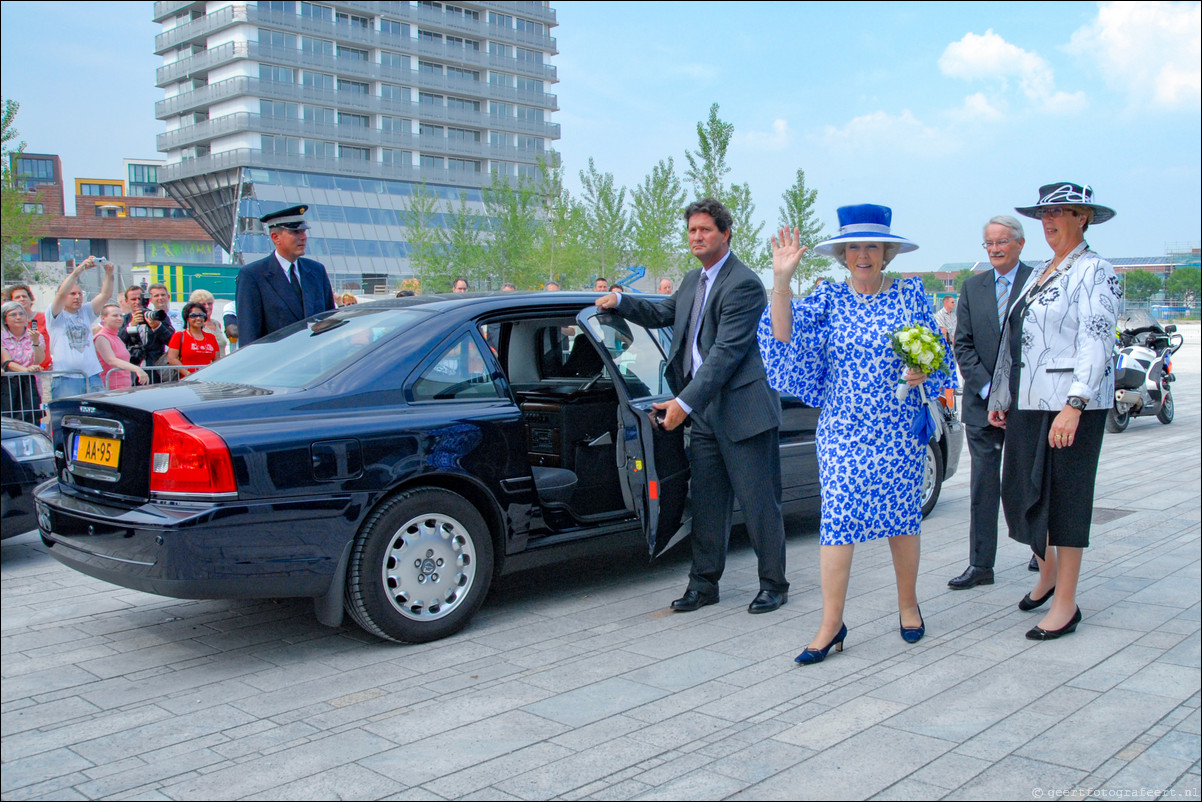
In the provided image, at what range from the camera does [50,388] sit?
342 inches

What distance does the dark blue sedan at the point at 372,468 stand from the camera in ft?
13.7

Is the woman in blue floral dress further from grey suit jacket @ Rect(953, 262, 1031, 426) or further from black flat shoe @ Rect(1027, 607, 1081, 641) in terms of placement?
grey suit jacket @ Rect(953, 262, 1031, 426)

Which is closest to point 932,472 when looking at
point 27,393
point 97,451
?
point 97,451

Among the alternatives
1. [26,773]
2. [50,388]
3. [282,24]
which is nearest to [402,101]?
[282,24]

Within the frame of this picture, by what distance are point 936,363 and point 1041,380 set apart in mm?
797

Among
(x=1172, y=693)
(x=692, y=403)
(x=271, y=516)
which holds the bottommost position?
(x=1172, y=693)

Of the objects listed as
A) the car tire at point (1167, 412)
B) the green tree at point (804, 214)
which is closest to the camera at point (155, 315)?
the car tire at point (1167, 412)

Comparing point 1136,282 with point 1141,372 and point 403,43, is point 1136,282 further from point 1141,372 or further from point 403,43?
point 403,43

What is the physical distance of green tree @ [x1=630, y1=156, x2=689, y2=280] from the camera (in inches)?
1454

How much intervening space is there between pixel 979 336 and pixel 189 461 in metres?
4.24

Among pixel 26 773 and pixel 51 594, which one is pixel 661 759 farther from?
pixel 51 594

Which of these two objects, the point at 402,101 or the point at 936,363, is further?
the point at 402,101

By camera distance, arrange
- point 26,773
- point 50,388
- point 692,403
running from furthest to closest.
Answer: point 50,388, point 692,403, point 26,773

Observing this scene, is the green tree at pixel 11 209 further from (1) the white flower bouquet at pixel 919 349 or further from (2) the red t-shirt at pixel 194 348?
(1) the white flower bouquet at pixel 919 349
